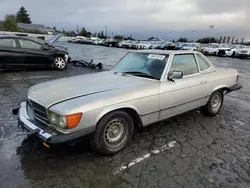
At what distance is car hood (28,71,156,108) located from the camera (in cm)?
333

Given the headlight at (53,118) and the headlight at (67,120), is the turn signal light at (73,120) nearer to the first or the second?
the headlight at (67,120)

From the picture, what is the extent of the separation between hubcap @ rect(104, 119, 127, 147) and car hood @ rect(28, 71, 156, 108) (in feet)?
1.71

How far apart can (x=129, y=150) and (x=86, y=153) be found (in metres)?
0.68

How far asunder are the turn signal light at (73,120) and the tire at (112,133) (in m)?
0.33

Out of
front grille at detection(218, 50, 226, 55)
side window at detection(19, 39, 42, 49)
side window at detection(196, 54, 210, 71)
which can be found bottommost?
front grille at detection(218, 50, 226, 55)

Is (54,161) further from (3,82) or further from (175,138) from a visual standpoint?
(3,82)

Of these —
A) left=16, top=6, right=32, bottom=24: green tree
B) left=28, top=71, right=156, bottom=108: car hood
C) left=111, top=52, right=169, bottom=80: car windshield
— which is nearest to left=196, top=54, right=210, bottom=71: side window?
left=111, top=52, right=169, bottom=80: car windshield

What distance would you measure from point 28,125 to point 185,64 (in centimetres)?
311

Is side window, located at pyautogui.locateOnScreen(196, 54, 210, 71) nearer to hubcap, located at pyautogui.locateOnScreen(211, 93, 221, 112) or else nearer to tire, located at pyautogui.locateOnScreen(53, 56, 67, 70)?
hubcap, located at pyautogui.locateOnScreen(211, 93, 221, 112)

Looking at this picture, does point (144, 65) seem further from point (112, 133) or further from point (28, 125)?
point (28, 125)

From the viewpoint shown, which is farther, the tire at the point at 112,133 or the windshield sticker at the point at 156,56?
the windshield sticker at the point at 156,56

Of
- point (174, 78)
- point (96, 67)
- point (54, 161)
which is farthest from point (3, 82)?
point (174, 78)

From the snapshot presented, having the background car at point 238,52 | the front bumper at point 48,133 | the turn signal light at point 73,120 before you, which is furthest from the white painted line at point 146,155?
the background car at point 238,52

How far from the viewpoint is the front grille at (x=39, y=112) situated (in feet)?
10.6
